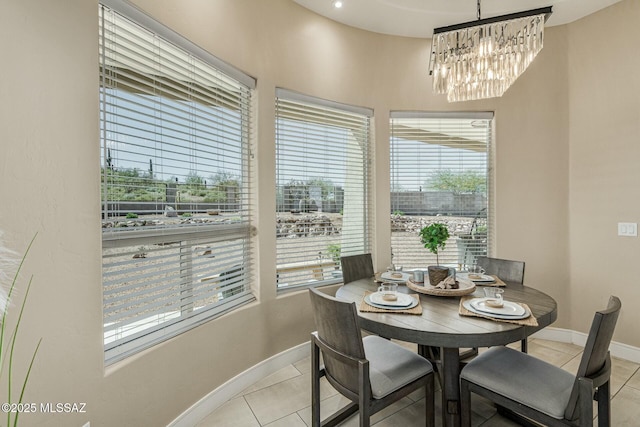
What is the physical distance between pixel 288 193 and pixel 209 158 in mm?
805

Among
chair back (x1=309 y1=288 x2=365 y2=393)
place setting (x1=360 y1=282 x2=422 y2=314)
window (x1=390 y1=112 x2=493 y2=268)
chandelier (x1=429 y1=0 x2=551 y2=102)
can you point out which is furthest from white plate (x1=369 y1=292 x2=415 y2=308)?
chandelier (x1=429 y1=0 x2=551 y2=102)

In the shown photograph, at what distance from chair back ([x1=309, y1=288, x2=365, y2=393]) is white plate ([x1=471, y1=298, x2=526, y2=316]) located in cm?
76

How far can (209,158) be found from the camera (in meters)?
2.20

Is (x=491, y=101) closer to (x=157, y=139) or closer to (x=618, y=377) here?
(x=618, y=377)

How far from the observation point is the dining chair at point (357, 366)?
153 cm

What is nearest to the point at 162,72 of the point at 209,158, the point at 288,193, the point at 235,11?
the point at 209,158

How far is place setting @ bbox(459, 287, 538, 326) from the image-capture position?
5.44 feet

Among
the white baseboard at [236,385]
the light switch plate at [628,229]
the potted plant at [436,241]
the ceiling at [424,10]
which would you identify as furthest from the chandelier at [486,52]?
the white baseboard at [236,385]

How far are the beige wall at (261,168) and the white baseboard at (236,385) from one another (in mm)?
60

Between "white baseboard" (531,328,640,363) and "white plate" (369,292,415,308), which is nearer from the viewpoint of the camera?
"white plate" (369,292,415,308)

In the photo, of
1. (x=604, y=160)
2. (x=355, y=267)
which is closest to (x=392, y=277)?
(x=355, y=267)

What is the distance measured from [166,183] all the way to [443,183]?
270 cm

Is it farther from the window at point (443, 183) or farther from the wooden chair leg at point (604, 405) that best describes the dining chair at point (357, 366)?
the window at point (443, 183)

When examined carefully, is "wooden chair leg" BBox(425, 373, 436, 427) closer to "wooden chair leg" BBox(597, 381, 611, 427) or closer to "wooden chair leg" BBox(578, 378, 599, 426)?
"wooden chair leg" BBox(578, 378, 599, 426)
